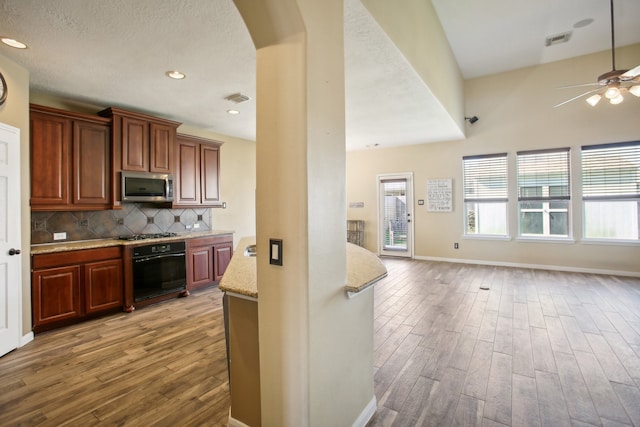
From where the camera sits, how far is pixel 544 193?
5.76 meters

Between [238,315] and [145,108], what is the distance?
3768 mm

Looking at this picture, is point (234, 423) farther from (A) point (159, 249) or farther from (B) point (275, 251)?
(A) point (159, 249)

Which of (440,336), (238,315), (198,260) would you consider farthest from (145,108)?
(440,336)

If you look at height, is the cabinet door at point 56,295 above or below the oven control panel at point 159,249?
below

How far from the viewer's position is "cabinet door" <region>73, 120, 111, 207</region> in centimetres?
354

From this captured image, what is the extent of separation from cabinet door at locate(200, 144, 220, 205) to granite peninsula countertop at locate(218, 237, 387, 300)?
304cm

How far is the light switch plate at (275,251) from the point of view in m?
1.31

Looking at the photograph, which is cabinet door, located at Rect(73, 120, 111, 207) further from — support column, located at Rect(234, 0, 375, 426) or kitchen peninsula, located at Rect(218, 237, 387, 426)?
support column, located at Rect(234, 0, 375, 426)

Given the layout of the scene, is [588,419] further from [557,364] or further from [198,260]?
[198,260]

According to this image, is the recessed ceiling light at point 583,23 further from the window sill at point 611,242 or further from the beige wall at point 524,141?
the window sill at point 611,242

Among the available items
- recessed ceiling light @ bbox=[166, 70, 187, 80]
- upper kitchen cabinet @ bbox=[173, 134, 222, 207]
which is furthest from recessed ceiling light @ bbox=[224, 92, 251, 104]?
upper kitchen cabinet @ bbox=[173, 134, 222, 207]

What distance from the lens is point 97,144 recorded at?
3.72m

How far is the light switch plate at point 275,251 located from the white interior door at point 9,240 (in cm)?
294

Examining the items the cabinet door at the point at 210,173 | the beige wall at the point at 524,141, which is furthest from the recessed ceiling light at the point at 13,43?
the beige wall at the point at 524,141
